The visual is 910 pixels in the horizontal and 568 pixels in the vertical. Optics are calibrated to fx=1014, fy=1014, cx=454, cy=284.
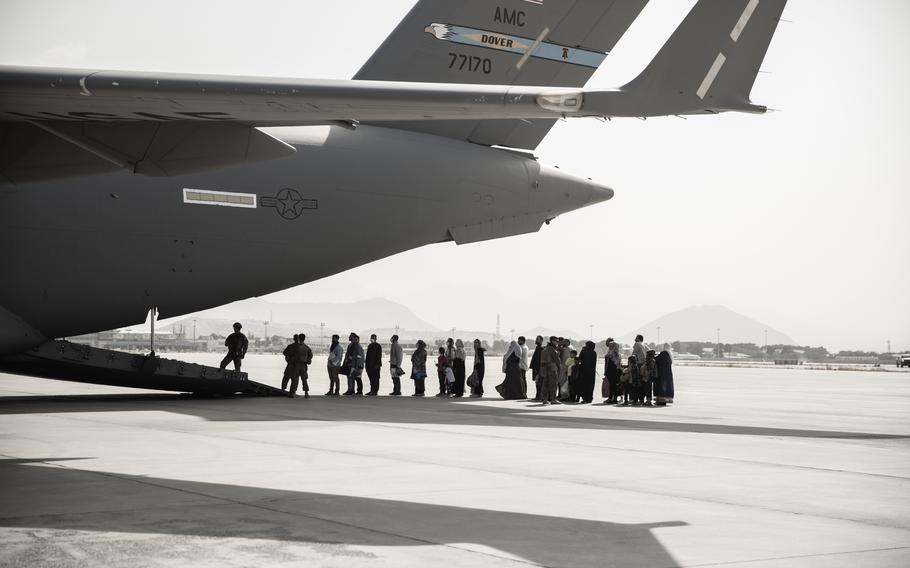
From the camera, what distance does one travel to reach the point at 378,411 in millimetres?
18234

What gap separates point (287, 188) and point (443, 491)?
11.1 meters

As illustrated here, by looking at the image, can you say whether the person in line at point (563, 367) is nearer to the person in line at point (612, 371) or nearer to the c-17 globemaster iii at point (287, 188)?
the person in line at point (612, 371)

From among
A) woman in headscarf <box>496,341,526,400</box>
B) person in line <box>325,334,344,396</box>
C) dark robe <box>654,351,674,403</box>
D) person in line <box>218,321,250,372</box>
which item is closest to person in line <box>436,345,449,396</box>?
woman in headscarf <box>496,341,526,400</box>

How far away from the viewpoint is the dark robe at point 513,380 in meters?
23.3

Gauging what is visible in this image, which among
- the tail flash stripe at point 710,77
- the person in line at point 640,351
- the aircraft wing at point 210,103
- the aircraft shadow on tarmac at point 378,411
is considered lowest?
the aircraft shadow on tarmac at point 378,411

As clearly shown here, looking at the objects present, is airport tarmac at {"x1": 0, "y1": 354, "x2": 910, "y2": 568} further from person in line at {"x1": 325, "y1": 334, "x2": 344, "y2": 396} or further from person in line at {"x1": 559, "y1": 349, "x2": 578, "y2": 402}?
person in line at {"x1": 325, "y1": 334, "x2": 344, "y2": 396}

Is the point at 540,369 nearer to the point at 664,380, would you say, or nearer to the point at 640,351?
the point at 640,351

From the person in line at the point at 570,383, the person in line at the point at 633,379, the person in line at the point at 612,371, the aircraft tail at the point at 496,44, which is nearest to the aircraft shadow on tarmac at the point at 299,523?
the aircraft tail at the point at 496,44

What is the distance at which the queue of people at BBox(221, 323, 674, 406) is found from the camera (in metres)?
21.3

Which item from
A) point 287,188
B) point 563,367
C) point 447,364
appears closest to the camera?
point 287,188

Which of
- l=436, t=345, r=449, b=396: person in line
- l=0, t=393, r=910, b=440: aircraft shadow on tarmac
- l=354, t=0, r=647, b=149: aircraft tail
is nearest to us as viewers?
l=0, t=393, r=910, b=440: aircraft shadow on tarmac

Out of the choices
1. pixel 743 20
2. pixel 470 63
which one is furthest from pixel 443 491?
pixel 470 63

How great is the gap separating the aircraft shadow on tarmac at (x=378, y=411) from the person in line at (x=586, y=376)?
1.25 metres

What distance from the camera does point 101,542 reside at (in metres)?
6.38
